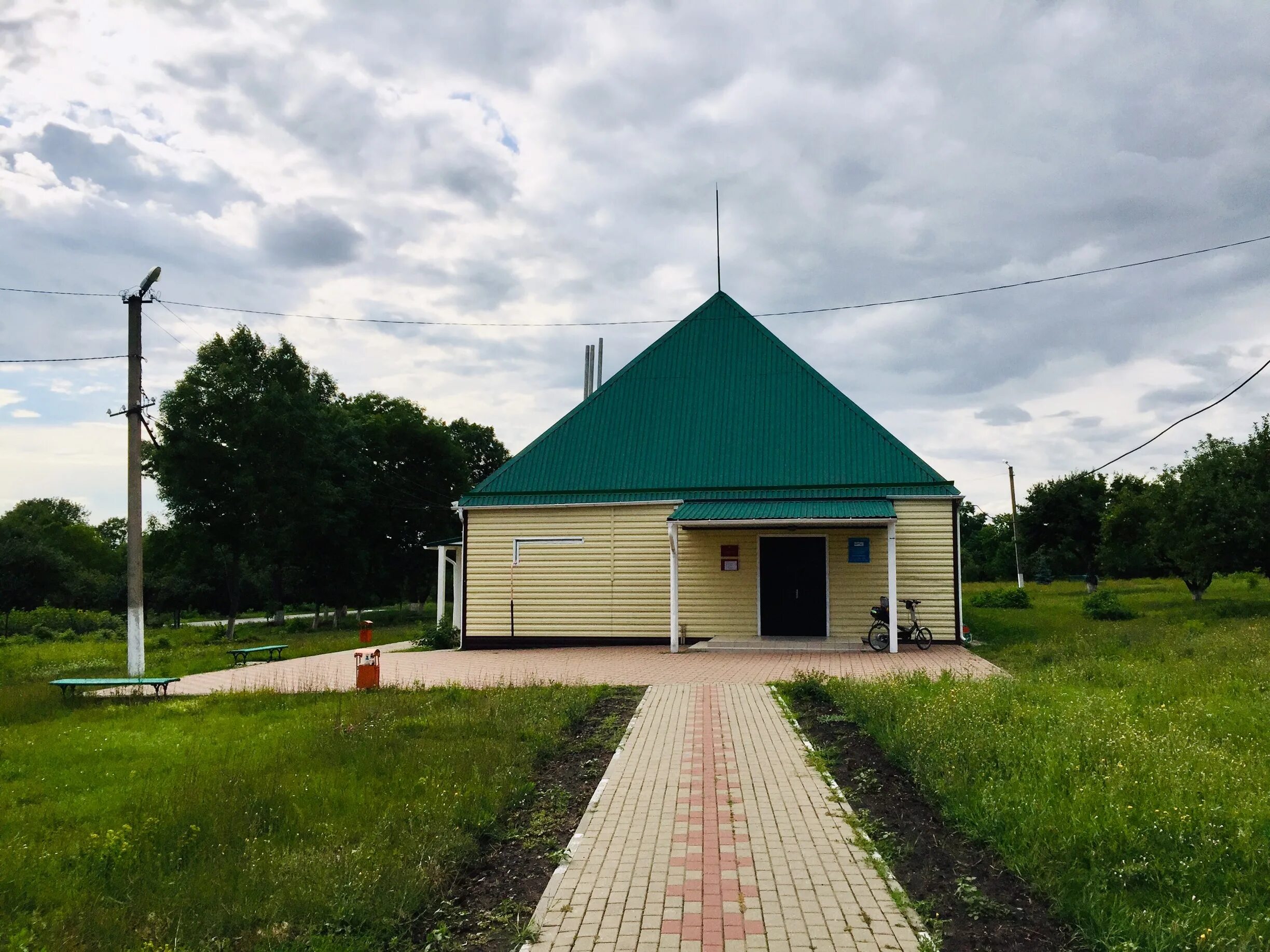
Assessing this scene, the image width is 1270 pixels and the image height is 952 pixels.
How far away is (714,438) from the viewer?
21.0 meters

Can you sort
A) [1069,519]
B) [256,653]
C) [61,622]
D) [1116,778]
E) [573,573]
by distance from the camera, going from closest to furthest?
[1116,778] < [573,573] < [256,653] < [61,622] < [1069,519]

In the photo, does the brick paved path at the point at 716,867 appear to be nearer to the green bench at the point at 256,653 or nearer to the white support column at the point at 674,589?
the white support column at the point at 674,589

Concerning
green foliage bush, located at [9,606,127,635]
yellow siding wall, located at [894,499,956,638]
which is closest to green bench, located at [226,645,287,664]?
yellow siding wall, located at [894,499,956,638]

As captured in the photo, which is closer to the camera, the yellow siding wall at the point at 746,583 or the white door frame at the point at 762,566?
the yellow siding wall at the point at 746,583

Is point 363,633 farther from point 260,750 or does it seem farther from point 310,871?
point 310,871

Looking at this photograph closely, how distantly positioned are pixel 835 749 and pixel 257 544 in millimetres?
31078

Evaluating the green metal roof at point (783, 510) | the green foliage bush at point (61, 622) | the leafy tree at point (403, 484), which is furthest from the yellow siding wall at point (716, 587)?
the leafy tree at point (403, 484)

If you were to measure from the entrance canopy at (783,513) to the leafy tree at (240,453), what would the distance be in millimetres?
21244

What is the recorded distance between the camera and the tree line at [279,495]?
112 feet

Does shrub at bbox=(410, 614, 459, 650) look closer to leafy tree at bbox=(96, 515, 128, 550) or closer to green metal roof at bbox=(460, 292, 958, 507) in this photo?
green metal roof at bbox=(460, 292, 958, 507)

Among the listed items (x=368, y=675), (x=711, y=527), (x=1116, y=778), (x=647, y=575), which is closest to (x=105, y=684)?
(x=368, y=675)

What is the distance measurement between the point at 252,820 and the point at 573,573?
14165 mm

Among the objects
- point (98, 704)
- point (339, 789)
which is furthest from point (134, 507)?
point (339, 789)

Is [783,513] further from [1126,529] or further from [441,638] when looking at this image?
[1126,529]
